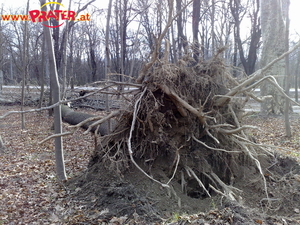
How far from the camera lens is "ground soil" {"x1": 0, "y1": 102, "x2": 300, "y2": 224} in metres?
3.85

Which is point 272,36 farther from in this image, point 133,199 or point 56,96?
point 133,199

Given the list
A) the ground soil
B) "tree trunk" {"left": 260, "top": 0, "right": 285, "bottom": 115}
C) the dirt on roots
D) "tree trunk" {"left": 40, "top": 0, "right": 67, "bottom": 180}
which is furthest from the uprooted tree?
"tree trunk" {"left": 260, "top": 0, "right": 285, "bottom": 115}

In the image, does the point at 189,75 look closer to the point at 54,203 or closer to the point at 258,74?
the point at 258,74

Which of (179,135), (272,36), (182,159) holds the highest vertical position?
(272,36)

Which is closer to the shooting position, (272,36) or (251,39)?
(272,36)

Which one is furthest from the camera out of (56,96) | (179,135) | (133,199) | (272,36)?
(272,36)

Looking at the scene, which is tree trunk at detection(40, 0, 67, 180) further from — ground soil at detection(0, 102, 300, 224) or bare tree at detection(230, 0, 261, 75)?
bare tree at detection(230, 0, 261, 75)

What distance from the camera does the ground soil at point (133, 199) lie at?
385 cm

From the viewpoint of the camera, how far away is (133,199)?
446 centimetres

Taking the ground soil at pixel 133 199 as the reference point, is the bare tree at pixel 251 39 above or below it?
above

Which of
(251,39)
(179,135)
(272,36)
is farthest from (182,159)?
(251,39)

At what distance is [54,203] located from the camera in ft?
15.3

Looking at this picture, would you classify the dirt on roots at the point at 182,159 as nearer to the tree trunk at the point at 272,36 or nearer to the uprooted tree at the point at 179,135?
the uprooted tree at the point at 179,135

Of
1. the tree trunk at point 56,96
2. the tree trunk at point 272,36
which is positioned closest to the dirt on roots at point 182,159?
the tree trunk at point 56,96
